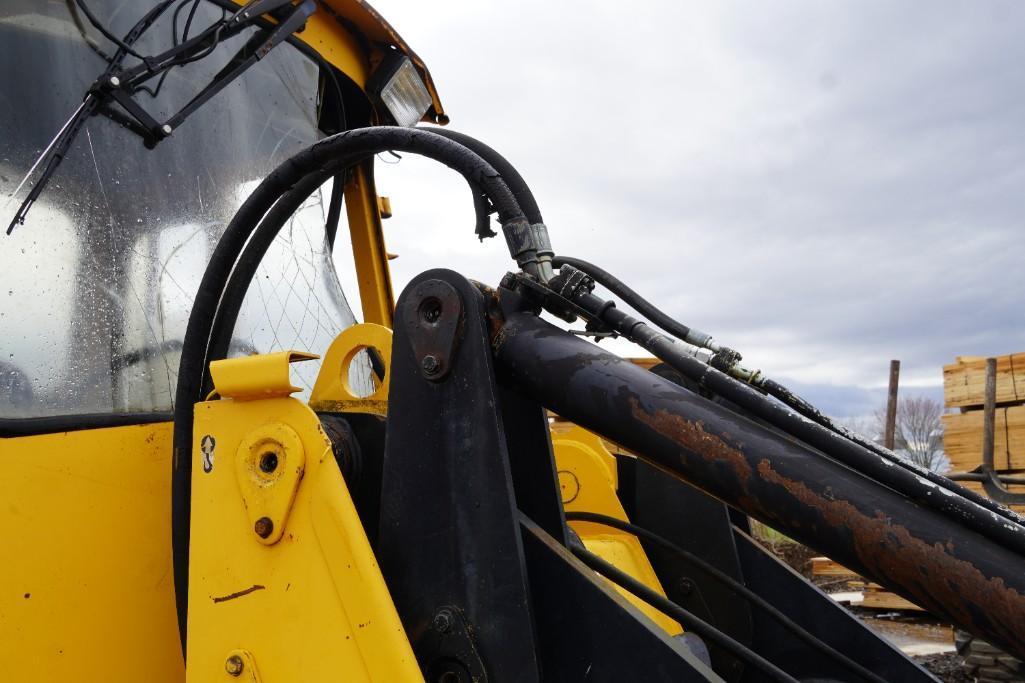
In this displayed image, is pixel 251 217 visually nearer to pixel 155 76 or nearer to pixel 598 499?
pixel 155 76

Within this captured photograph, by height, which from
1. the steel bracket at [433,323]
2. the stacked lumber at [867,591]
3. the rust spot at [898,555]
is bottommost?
the stacked lumber at [867,591]

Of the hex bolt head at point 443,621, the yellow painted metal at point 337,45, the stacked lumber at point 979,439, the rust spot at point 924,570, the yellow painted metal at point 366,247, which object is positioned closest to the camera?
the rust spot at point 924,570

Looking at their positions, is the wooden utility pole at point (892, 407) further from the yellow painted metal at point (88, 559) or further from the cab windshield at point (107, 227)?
the yellow painted metal at point (88, 559)

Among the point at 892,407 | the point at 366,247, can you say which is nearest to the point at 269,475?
the point at 366,247

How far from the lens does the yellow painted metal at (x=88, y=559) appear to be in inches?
57.8

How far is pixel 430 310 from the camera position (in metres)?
1.38

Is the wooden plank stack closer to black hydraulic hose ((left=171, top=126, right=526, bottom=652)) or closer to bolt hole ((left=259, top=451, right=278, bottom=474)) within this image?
black hydraulic hose ((left=171, top=126, right=526, bottom=652))

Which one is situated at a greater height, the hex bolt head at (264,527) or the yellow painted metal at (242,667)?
the hex bolt head at (264,527)

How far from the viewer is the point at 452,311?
135cm

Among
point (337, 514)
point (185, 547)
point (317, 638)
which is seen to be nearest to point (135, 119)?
point (185, 547)

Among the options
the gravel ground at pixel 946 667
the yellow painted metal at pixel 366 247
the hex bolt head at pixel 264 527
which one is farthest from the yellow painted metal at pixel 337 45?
the gravel ground at pixel 946 667

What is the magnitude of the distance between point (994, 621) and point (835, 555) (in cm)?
19

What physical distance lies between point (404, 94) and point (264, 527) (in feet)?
5.67

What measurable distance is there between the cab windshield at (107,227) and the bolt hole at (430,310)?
717 millimetres
